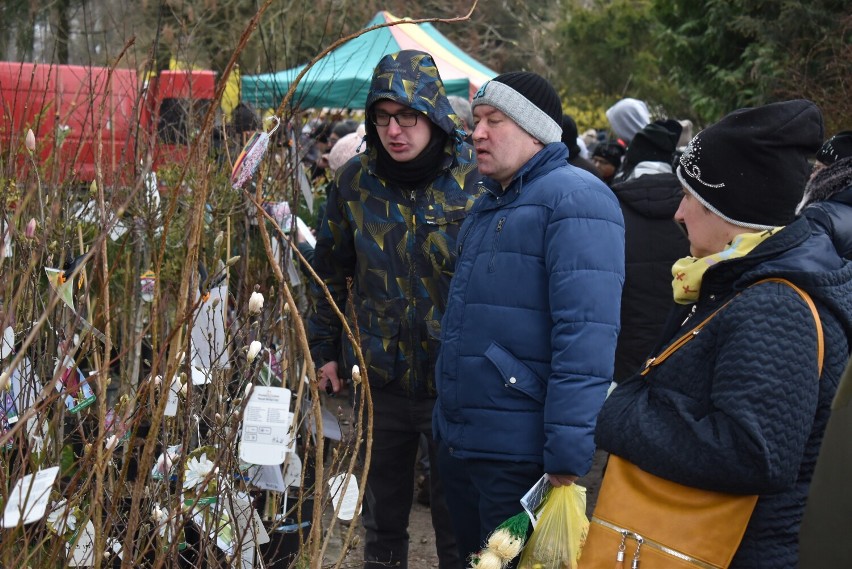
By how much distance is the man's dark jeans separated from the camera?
3.26 meters

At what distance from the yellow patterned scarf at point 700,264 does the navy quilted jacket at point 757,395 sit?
2cm

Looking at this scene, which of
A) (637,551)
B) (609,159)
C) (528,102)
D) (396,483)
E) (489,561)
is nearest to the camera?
(637,551)

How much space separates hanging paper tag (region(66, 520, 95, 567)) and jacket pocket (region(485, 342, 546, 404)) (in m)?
1.01

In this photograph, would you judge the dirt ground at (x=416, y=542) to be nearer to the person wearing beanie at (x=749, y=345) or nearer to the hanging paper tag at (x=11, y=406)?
the hanging paper tag at (x=11, y=406)

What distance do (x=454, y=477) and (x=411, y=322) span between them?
1.83ft

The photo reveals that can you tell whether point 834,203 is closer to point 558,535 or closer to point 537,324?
point 537,324

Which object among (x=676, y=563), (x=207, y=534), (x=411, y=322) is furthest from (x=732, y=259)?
(x=411, y=322)

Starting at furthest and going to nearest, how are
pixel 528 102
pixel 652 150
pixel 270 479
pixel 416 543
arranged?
1. pixel 652 150
2. pixel 416 543
3. pixel 270 479
4. pixel 528 102

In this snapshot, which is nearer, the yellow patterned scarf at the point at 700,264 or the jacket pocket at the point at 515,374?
the yellow patterned scarf at the point at 700,264

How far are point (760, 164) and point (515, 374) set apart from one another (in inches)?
34.3

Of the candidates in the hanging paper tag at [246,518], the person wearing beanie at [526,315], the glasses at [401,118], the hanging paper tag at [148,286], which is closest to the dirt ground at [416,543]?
the hanging paper tag at [148,286]

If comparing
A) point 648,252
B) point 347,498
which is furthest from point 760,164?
point 648,252

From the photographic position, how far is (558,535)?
2.46 metres

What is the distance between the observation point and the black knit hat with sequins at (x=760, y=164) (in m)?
1.96
